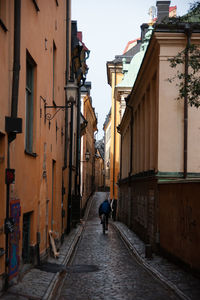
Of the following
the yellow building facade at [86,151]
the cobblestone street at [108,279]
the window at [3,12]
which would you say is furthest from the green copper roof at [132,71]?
the window at [3,12]

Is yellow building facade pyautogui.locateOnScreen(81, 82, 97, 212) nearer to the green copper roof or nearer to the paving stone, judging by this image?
the green copper roof

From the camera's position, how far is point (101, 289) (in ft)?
32.2

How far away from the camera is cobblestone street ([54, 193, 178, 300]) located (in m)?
9.19

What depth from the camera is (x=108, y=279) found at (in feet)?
36.4

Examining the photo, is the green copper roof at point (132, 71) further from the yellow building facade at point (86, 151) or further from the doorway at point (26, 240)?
the doorway at point (26, 240)

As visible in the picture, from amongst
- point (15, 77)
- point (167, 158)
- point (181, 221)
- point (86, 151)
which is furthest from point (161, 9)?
point (86, 151)

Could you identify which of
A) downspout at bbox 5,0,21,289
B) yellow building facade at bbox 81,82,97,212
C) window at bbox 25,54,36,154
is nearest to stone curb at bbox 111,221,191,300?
downspout at bbox 5,0,21,289

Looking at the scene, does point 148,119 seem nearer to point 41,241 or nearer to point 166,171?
point 166,171

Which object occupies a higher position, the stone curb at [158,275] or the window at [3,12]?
the window at [3,12]

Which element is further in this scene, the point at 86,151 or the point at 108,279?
the point at 86,151

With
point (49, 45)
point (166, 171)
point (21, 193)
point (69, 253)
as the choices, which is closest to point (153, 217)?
point (166, 171)

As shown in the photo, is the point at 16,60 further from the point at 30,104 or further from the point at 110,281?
the point at 110,281

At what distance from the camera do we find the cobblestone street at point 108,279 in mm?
9188

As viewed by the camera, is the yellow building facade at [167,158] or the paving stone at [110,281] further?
the yellow building facade at [167,158]
